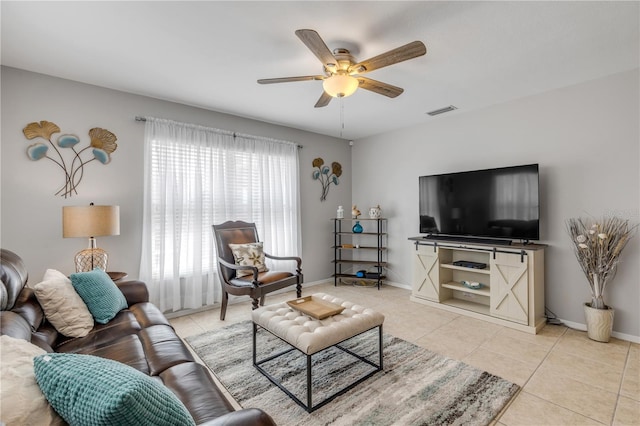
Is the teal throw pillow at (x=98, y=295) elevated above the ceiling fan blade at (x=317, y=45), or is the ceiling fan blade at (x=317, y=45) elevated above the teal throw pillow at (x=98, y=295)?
the ceiling fan blade at (x=317, y=45)

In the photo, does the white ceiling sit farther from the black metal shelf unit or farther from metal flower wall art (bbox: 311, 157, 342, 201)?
the black metal shelf unit

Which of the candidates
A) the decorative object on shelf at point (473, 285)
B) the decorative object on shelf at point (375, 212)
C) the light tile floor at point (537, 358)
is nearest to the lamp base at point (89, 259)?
the light tile floor at point (537, 358)

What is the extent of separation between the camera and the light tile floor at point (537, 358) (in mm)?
1814

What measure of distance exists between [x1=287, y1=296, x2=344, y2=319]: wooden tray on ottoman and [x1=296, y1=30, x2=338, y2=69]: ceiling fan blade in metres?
1.83

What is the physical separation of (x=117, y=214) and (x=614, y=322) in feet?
16.2

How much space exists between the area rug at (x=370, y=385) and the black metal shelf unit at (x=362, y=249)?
2051mm

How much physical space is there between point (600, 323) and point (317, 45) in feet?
11.4

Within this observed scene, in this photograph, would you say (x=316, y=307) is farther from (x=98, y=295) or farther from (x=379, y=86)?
(x=379, y=86)

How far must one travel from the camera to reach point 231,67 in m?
2.62

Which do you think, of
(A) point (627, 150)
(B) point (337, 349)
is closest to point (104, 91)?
(B) point (337, 349)

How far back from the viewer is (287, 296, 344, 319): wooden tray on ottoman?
2.18 m

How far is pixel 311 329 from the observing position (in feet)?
6.66

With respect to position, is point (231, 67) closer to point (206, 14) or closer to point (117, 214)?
point (206, 14)

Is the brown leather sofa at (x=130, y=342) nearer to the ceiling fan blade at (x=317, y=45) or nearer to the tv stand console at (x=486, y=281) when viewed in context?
the ceiling fan blade at (x=317, y=45)
